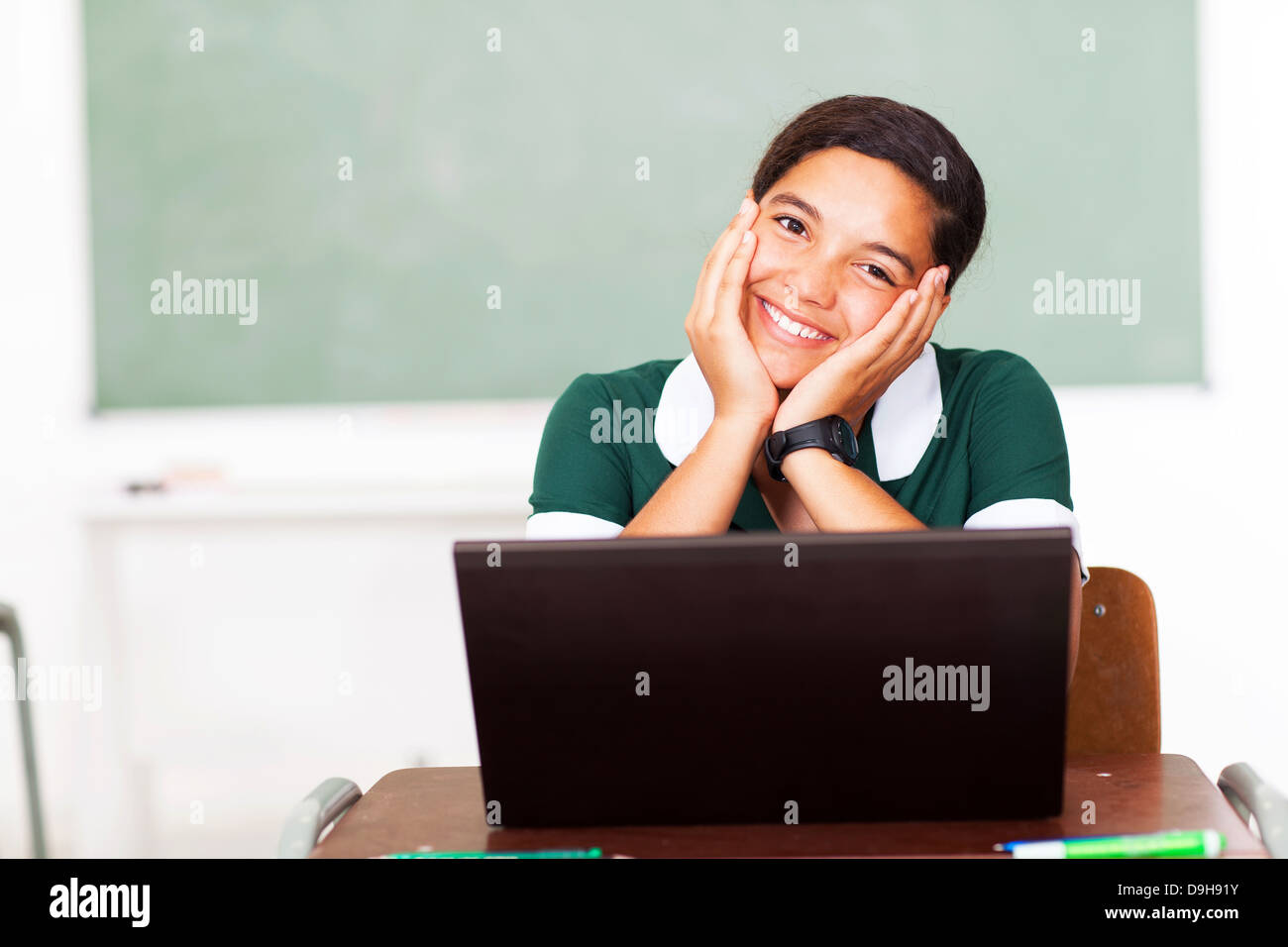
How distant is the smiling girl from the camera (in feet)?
4.34

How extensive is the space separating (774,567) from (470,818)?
35cm

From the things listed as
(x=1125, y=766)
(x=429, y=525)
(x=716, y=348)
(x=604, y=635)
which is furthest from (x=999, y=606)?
(x=429, y=525)

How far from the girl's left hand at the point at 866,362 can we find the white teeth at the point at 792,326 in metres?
0.03

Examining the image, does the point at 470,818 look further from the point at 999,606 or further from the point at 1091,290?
the point at 1091,290

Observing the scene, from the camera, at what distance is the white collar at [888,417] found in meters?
1.48

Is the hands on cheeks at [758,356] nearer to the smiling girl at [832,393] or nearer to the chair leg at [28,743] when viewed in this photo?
the smiling girl at [832,393]

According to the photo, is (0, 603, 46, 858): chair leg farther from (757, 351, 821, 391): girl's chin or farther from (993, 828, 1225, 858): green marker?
(993, 828, 1225, 858): green marker

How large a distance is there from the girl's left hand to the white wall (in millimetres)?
1260

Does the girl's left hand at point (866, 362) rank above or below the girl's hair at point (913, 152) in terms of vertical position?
below

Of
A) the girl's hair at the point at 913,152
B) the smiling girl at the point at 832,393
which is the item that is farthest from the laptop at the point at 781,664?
the girl's hair at the point at 913,152

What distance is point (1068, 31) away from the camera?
2.53 metres

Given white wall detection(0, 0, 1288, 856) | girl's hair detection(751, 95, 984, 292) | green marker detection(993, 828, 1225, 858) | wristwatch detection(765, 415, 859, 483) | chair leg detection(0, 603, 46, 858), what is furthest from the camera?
white wall detection(0, 0, 1288, 856)

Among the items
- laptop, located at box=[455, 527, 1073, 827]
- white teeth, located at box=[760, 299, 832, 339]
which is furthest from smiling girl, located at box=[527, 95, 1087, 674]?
laptop, located at box=[455, 527, 1073, 827]

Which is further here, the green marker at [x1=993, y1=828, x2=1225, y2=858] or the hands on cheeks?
the hands on cheeks
